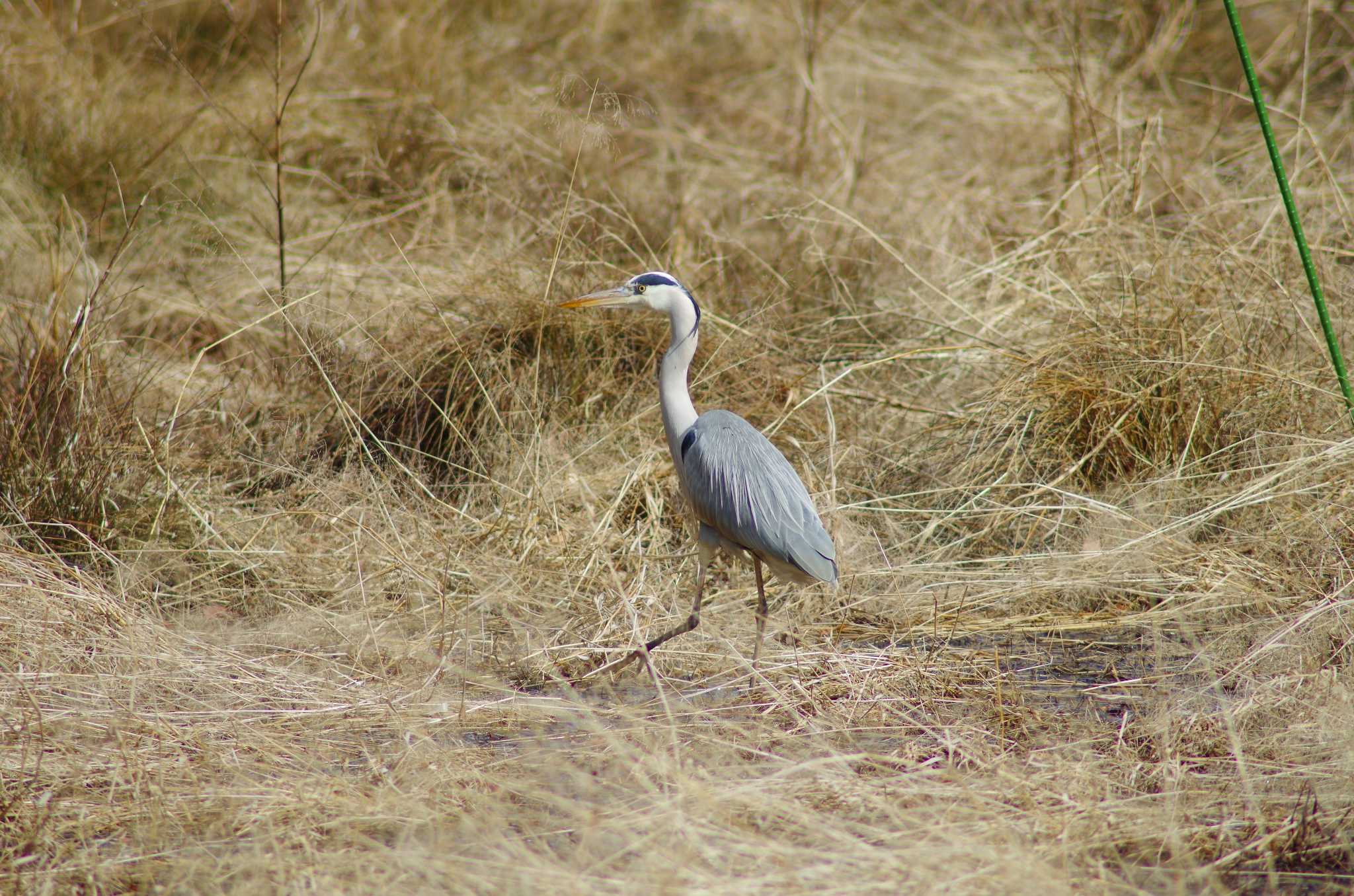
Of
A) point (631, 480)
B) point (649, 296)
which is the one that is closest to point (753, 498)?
point (649, 296)

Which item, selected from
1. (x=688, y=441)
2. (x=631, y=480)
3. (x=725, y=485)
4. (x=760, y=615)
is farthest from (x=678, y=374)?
(x=760, y=615)

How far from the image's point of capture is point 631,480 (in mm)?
4438

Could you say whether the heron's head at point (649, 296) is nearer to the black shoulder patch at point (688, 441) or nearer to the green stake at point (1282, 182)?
the black shoulder patch at point (688, 441)

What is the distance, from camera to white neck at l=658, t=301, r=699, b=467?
3.88 m

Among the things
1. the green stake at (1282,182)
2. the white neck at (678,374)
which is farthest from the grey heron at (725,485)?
the green stake at (1282,182)

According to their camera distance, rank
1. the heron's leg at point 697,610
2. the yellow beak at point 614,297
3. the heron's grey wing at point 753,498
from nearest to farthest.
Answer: the heron's grey wing at point 753,498
the heron's leg at point 697,610
the yellow beak at point 614,297

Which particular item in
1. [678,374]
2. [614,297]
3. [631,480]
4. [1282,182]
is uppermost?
[1282,182]

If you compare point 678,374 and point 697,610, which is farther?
point 678,374

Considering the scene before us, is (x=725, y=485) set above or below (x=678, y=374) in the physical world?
below

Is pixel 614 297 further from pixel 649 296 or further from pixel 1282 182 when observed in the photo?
pixel 1282 182

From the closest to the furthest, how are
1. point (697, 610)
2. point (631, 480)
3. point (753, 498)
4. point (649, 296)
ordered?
point (753, 498) → point (697, 610) → point (649, 296) → point (631, 480)

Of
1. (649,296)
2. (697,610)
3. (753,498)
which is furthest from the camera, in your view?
(649,296)

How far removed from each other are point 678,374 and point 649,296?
26 centimetres

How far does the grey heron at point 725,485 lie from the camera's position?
3.58 metres
